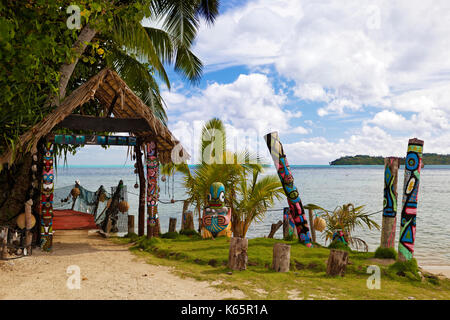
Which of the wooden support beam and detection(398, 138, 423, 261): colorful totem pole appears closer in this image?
detection(398, 138, 423, 261): colorful totem pole

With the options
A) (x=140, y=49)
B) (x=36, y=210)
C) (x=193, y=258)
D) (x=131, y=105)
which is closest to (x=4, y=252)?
(x=36, y=210)

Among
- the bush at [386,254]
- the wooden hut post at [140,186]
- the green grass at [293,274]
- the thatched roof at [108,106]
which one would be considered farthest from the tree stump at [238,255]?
the wooden hut post at [140,186]

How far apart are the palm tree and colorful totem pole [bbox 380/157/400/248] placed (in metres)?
3.16

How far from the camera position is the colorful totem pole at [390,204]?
25.7ft

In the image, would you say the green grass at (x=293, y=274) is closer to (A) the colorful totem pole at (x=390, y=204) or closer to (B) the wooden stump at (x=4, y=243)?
(A) the colorful totem pole at (x=390, y=204)

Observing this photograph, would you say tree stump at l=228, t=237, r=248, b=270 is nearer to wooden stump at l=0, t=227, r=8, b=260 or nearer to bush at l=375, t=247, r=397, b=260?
bush at l=375, t=247, r=397, b=260

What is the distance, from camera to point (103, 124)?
882 cm

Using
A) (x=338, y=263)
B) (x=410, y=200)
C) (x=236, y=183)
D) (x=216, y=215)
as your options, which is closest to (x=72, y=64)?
(x=216, y=215)

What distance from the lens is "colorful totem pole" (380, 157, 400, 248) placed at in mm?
7836

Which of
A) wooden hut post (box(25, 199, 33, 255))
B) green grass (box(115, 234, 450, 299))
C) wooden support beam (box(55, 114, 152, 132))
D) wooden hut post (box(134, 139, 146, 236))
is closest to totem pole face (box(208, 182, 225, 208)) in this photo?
green grass (box(115, 234, 450, 299))

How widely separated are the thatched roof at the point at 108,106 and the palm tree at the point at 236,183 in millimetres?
1449

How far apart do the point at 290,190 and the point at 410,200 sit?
8.99 feet

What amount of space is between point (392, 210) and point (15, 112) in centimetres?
797

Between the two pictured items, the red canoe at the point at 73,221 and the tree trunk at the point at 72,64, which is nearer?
the tree trunk at the point at 72,64
